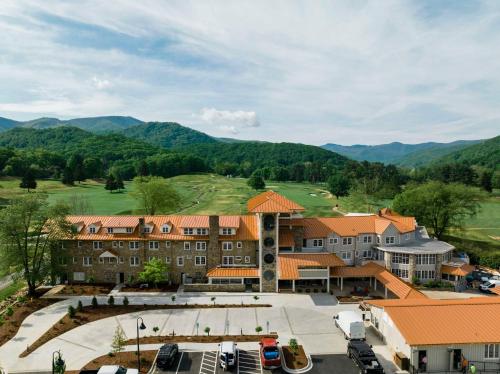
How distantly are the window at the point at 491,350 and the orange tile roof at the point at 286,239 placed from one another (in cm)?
2600

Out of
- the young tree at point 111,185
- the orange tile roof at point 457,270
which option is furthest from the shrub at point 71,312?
the young tree at point 111,185

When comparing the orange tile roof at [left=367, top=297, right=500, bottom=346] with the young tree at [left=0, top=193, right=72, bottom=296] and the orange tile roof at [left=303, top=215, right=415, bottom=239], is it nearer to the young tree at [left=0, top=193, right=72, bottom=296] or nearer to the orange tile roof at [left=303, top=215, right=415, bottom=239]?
the orange tile roof at [left=303, top=215, right=415, bottom=239]

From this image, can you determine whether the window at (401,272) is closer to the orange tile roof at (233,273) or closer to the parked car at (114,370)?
the orange tile roof at (233,273)

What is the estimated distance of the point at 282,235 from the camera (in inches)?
2151

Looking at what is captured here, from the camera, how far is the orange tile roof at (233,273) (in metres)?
51.2

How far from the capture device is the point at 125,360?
108 ft

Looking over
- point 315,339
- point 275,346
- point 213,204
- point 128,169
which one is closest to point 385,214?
point 315,339

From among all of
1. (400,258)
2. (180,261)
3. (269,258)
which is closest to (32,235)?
(180,261)

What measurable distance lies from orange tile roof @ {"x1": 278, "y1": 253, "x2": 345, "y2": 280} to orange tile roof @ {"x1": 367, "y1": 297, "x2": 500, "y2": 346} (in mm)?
13730

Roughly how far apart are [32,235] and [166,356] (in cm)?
3001

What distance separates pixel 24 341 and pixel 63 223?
17273 mm

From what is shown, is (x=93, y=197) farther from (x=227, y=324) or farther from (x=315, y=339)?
(x=315, y=339)

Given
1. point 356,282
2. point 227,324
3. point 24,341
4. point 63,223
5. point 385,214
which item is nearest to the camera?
point 24,341

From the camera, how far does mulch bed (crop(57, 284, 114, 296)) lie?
1966 inches
